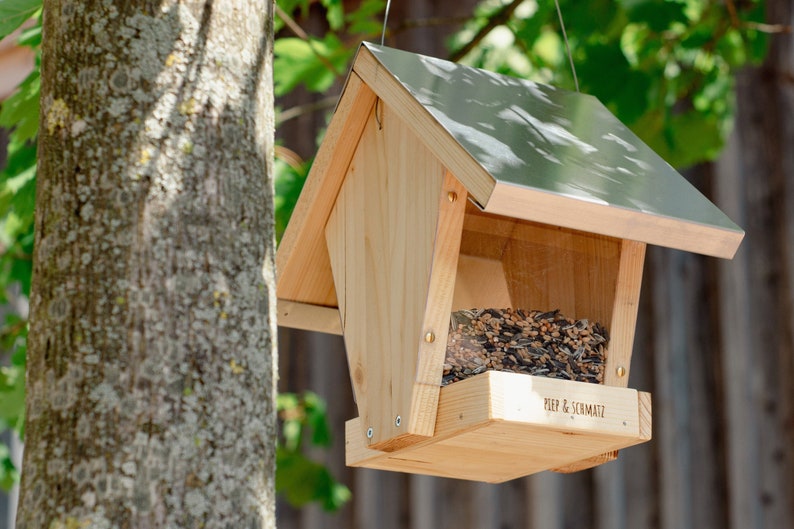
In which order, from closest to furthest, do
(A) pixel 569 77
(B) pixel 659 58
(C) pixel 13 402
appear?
(C) pixel 13 402 → (A) pixel 569 77 → (B) pixel 659 58

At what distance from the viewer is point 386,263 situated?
5.97 ft

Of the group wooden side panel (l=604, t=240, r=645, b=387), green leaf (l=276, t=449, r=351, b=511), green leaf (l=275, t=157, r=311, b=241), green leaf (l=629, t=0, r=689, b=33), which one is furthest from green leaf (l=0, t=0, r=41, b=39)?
green leaf (l=276, t=449, r=351, b=511)

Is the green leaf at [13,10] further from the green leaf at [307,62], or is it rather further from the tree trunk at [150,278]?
the green leaf at [307,62]

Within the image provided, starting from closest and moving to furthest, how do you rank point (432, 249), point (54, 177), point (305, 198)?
point (54, 177)
point (432, 249)
point (305, 198)

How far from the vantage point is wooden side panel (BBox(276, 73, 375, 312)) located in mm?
1945

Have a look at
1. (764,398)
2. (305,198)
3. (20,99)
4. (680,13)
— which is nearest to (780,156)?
(764,398)

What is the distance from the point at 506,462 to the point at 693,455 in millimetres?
2152

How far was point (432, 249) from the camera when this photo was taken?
1.67 meters

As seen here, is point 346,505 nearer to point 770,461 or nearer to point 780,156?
point 770,461

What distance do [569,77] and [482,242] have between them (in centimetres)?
161

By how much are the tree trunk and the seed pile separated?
0.39 meters

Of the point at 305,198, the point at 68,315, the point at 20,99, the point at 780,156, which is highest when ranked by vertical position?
the point at 780,156

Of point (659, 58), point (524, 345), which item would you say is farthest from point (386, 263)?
point (659, 58)

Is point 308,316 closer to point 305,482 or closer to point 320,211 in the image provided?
point 320,211
